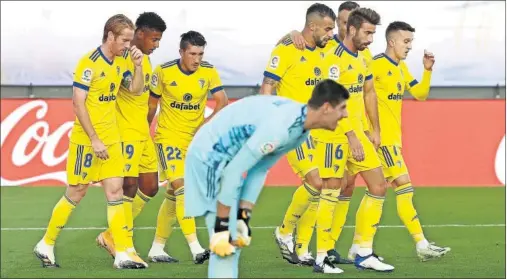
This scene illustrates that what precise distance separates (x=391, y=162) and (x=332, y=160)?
90cm

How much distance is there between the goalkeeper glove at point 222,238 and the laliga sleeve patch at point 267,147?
0.51m

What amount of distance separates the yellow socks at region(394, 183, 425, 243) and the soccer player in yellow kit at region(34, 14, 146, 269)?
238 centimetres

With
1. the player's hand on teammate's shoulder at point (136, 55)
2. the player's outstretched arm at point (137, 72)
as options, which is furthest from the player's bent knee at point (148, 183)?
the player's hand on teammate's shoulder at point (136, 55)

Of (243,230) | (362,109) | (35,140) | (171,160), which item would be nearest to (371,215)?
(362,109)

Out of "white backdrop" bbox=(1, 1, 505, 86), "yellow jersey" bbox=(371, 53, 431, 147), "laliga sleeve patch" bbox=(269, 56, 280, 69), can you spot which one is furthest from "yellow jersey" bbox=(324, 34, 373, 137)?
"white backdrop" bbox=(1, 1, 505, 86)

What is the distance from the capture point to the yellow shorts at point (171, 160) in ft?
36.4

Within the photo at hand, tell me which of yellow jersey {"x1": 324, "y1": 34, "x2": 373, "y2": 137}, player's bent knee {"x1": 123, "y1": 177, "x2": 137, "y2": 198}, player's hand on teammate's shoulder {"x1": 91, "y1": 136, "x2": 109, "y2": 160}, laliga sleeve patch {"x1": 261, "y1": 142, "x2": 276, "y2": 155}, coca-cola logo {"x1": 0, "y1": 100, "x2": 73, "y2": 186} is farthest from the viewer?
coca-cola logo {"x1": 0, "y1": 100, "x2": 73, "y2": 186}

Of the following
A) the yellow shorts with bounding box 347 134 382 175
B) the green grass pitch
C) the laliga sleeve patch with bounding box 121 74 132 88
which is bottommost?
the green grass pitch

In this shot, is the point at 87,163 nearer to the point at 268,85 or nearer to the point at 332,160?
the point at 268,85

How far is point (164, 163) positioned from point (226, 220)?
3.65 meters

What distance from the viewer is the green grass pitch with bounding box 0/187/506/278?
1030 cm

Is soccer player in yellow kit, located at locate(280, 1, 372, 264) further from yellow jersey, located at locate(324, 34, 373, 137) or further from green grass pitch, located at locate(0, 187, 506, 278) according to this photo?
green grass pitch, located at locate(0, 187, 506, 278)

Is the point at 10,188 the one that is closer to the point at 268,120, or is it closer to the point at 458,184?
the point at 458,184

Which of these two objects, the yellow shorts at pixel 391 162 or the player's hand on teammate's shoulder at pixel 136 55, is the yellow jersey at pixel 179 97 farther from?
the yellow shorts at pixel 391 162
